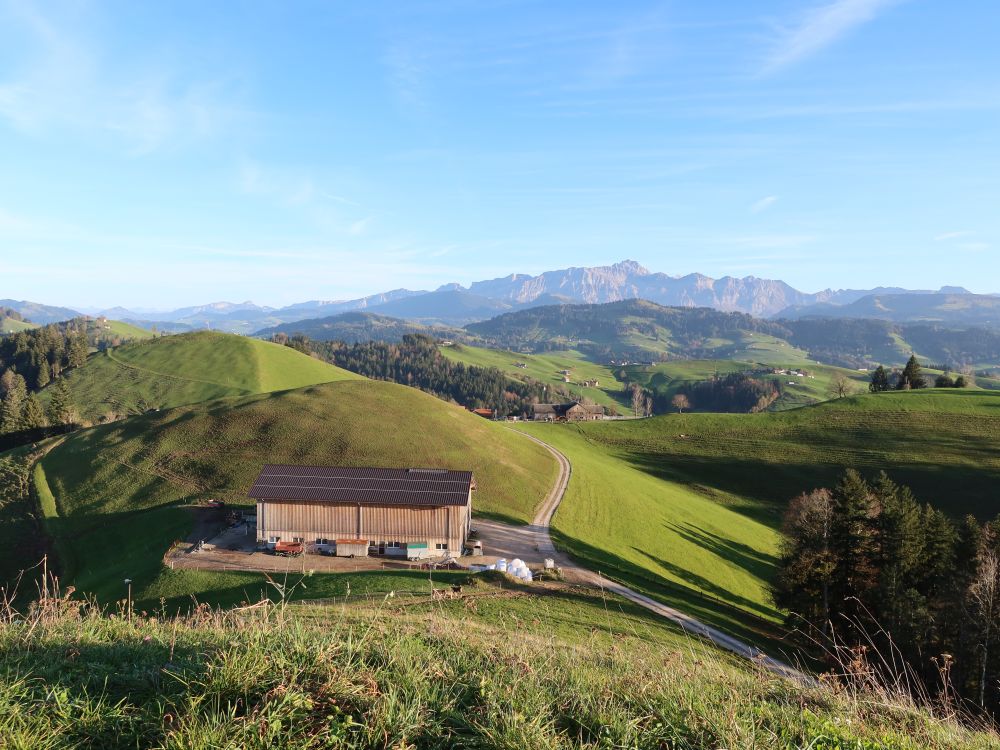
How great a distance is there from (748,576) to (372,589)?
42668mm

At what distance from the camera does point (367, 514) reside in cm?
4650

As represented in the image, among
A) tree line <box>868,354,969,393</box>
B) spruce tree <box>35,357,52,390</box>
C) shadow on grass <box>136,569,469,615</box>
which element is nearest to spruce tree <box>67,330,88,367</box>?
spruce tree <box>35,357,52,390</box>

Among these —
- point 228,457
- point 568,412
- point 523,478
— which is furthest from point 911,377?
point 228,457

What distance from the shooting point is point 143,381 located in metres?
132

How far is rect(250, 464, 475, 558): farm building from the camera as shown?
4597 centimetres

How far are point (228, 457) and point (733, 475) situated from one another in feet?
248

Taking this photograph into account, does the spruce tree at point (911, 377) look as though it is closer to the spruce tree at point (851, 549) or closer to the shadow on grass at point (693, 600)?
the shadow on grass at point (693, 600)

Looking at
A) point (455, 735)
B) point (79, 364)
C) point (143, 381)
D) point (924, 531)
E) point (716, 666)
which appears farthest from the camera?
point (79, 364)

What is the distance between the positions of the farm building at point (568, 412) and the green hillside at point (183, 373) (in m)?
60.4

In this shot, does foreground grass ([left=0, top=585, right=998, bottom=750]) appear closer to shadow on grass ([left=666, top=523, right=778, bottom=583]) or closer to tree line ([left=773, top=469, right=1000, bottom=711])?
tree line ([left=773, top=469, right=1000, bottom=711])

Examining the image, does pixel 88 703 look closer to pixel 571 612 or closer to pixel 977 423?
pixel 571 612

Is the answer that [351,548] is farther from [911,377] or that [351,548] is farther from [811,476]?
[911,377]

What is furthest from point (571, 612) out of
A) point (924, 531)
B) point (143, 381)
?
point (143, 381)

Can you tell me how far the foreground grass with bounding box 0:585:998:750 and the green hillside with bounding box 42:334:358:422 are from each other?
129m
